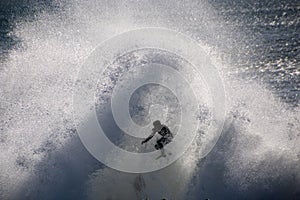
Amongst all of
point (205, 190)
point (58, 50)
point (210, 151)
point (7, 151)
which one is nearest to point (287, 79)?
point (210, 151)

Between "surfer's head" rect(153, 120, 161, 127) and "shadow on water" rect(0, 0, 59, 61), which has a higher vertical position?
"shadow on water" rect(0, 0, 59, 61)

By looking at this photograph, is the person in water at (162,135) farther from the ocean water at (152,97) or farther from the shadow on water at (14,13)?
the shadow on water at (14,13)

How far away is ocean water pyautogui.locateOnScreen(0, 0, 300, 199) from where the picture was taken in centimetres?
441

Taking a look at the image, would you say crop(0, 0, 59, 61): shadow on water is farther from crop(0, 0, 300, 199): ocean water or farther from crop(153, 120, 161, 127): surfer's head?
crop(153, 120, 161, 127): surfer's head

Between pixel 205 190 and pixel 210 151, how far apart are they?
51 cm

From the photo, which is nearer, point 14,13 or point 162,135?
point 162,135

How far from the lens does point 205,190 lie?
4.37 m

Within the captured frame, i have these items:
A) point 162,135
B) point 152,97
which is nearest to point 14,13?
point 152,97

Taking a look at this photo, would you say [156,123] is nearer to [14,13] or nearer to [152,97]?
[152,97]

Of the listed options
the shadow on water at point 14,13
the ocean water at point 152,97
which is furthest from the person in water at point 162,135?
the shadow on water at point 14,13

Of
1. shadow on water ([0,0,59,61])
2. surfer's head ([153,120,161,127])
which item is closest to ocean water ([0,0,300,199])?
shadow on water ([0,0,59,61])

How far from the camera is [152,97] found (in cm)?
468

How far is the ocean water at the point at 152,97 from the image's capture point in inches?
173

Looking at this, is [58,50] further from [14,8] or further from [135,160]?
[135,160]
